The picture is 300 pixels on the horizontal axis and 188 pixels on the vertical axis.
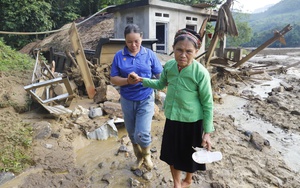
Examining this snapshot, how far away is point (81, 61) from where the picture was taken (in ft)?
20.1

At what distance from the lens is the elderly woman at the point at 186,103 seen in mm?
1956

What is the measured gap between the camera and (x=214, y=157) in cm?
197

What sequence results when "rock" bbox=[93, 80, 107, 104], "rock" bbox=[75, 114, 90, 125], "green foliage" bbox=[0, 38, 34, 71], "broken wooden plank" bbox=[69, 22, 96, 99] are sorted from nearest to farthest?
"rock" bbox=[75, 114, 90, 125] < "rock" bbox=[93, 80, 107, 104] < "broken wooden plank" bbox=[69, 22, 96, 99] < "green foliage" bbox=[0, 38, 34, 71]

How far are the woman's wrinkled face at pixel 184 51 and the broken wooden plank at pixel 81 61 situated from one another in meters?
4.64

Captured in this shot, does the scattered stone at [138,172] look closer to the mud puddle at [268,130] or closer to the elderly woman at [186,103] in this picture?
the elderly woman at [186,103]

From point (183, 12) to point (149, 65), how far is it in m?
9.31

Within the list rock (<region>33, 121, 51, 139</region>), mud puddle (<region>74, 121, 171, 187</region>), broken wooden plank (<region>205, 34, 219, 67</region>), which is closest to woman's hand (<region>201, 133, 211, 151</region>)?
mud puddle (<region>74, 121, 171, 187</region>)

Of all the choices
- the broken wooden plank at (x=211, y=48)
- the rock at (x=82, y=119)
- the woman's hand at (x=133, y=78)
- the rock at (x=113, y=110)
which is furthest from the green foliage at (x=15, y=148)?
the broken wooden plank at (x=211, y=48)

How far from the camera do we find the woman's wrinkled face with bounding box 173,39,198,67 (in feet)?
6.21

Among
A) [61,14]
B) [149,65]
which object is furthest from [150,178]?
[61,14]

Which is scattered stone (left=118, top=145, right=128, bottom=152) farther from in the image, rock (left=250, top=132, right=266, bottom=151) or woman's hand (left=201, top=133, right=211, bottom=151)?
rock (left=250, top=132, right=266, bottom=151)

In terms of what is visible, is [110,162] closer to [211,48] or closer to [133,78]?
[133,78]

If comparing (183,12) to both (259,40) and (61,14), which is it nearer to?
(61,14)

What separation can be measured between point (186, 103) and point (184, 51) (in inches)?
18.9
